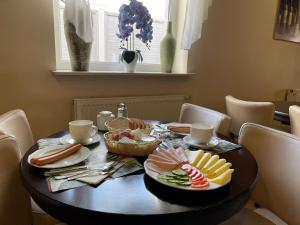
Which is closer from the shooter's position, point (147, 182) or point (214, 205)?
point (214, 205)

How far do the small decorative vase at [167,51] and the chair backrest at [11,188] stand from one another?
1480 millimetres

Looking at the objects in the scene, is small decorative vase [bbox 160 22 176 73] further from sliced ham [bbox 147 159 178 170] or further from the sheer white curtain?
sliced ham [bbox 147 159 178 170]

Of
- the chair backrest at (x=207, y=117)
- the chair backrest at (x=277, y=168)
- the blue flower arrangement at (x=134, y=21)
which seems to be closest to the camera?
the chair backrest at (x=277, y=168)

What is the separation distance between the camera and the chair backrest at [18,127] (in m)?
1.01

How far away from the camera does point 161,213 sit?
22.2 inches

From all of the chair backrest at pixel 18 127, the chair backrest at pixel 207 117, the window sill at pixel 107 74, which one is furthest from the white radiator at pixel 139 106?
the chair backrest at pixel 18 127

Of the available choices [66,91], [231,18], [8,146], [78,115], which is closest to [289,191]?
[8,146]

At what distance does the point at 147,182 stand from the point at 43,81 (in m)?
1.25

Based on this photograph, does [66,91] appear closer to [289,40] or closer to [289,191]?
[289,191]

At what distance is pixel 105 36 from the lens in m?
1.94

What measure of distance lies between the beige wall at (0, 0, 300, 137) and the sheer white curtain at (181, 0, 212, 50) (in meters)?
0.19

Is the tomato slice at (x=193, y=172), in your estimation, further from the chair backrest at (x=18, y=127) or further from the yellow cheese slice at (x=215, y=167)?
the chair backrest at (x=18, y=127)

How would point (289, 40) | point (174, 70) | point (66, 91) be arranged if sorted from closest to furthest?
point (66, 91) → point (174, 70) → point (289, 40)

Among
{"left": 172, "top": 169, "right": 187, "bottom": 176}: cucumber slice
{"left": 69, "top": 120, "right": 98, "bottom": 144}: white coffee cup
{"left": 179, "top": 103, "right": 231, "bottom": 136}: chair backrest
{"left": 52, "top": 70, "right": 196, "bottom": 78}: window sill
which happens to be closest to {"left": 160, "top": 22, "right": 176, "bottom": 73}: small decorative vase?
{"left": 52, "top": 70, "right": 196, "bottom": 78}: window sill
